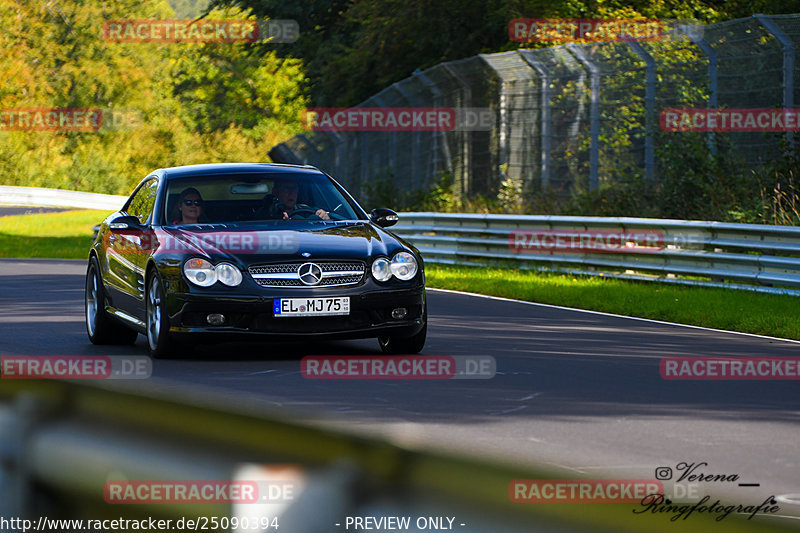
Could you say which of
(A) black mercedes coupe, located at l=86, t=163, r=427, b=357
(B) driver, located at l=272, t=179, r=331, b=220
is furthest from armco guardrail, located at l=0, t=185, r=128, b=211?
(A) black mercedes coupe, located at l=86, t=163, r=427, b=357

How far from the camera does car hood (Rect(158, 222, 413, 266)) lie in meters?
10.4

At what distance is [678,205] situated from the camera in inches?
868

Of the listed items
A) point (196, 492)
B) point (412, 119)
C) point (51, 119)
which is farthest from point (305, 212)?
point (51, 119)

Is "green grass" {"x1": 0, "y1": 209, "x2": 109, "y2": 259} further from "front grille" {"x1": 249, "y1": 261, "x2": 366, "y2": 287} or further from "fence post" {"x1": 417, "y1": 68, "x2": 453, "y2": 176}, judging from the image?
"front grille" {"x1": 249, "y1": 261, "x2": 366, "y2": 287}

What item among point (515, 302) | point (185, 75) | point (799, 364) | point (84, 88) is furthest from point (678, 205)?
point (185, 75)

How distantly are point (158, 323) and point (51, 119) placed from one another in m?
78.4

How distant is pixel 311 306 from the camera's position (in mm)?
10250

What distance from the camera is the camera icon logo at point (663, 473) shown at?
6046 millimetres

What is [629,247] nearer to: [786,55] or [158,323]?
[786,55]

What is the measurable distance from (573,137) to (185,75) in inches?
3454

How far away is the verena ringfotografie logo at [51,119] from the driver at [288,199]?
60.4 m

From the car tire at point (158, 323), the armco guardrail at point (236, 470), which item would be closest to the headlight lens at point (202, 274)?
the car tire at point (158, 323)

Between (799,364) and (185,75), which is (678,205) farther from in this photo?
(185,75)

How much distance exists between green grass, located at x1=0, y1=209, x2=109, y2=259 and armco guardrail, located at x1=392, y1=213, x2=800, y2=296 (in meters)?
11.2
